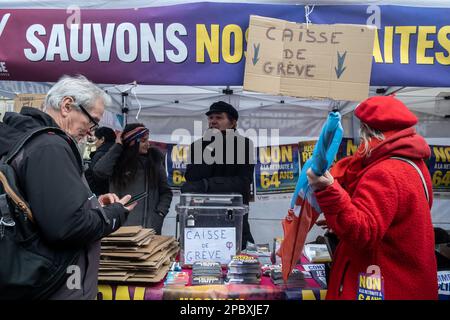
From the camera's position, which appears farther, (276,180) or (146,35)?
(276,180)

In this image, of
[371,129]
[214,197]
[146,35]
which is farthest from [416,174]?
[146,35]

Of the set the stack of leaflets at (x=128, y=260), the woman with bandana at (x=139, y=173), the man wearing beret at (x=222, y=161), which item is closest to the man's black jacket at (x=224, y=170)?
the man wearing beret at (x=222, y=161)

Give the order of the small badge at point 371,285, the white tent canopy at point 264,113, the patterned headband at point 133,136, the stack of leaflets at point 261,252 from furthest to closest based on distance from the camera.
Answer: the white tent canopy at point 264,113 < the patterned headband at point 133,136 < the stack of leaflets at point 261,252 < the small badge at point 371,285

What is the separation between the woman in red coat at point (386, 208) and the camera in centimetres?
140

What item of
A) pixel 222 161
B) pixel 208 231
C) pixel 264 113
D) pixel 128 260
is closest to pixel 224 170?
pixel 222 161

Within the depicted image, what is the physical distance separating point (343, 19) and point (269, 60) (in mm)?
472

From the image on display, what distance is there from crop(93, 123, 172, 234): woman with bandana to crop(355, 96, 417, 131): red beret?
2286mm

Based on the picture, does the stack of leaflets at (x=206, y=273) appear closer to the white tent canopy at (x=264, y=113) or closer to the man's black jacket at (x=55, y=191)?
the man's black jacket at (x=55, y=191)

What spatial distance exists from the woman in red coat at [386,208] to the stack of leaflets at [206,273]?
0.64 meters

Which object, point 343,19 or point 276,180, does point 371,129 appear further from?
point 276,180

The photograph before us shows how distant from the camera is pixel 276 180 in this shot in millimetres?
5719

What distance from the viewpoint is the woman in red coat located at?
140 centimetres

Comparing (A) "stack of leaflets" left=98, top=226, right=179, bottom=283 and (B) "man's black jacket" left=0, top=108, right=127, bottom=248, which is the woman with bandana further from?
(B) "man's black jacket" left=0, top=108, right=127, bottom=248

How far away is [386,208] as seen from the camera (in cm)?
A: 142
